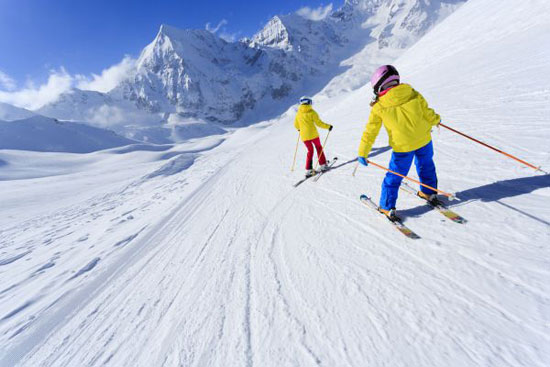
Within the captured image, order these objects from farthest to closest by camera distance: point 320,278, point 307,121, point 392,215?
point 307,121 < point 392,215 < point 320,278

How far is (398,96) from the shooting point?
3.08 meters

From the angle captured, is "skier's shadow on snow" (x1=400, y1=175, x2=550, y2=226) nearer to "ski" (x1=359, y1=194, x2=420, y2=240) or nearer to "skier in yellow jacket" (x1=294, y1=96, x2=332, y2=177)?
"ski" (x1=359, y1=194, x2=420, y2=240)

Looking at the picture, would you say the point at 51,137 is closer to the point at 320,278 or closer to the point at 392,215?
the point at 320,278

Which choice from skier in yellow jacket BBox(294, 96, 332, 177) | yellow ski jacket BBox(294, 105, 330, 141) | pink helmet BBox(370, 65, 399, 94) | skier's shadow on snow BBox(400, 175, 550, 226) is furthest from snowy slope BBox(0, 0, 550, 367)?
pink helmet BBox(370, 65, 399, 94)

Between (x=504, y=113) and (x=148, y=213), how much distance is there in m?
10.0

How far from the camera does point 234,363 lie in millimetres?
2213

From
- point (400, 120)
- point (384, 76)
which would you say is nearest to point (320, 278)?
point (400, 120)

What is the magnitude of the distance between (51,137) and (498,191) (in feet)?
302

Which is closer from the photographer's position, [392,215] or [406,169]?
[406,169]

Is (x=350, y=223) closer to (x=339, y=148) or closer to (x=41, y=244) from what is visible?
(x=339, y=148)

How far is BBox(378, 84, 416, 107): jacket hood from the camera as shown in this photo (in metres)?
3.08

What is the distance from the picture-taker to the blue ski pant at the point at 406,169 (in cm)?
334

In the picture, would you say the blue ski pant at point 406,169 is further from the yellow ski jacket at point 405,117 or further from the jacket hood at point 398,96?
the jacket hood at point 398,96

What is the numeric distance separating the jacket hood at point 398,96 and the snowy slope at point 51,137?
84.5 metres
